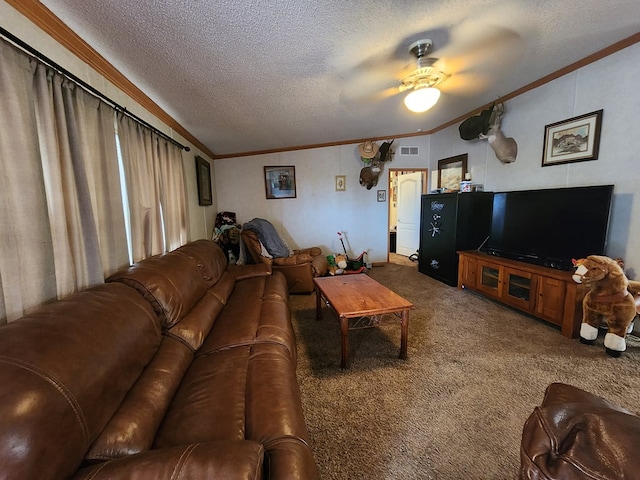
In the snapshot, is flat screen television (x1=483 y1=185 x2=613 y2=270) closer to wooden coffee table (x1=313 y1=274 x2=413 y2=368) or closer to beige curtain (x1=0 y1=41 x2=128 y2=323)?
wooden coffee table (x1=313 y1=274 x2=413 y2=368)

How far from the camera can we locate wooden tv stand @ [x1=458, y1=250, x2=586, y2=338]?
2.27 m

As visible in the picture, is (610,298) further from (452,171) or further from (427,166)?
(427,166)

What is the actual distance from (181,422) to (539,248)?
3.38 m

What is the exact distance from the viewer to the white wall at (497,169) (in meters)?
2.21

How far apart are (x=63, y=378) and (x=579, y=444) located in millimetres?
1312

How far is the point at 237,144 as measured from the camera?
164 inches

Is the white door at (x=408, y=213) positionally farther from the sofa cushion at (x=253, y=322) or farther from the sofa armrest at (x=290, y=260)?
the sofa cushion at (x=253, y=322)

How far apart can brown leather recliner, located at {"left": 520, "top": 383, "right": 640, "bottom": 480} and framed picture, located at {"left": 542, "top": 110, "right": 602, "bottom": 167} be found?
9.80ft

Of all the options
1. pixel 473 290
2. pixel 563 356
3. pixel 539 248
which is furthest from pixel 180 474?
pixel 473 290

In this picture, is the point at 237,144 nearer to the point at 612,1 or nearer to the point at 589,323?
the point at 612,1

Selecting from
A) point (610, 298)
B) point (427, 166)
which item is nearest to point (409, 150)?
point (427, 166)

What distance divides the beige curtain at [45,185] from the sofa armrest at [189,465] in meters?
0.87

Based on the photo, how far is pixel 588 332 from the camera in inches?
84.3

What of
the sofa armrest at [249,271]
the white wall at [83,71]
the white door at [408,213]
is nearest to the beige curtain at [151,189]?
the white wall at [83,71]
